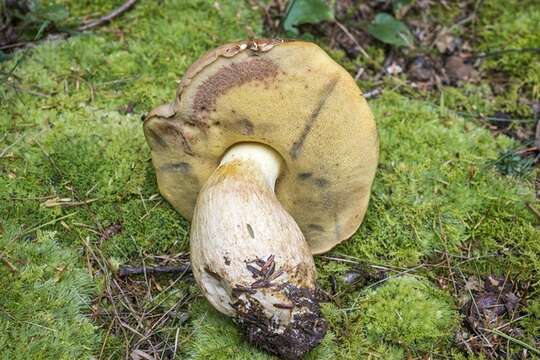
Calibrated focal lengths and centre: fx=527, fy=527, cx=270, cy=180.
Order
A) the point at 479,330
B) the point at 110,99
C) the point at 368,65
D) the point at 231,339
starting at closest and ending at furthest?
the point at 231,339 → the point at 479,330 → the point at 110,99 → the point at 368,65

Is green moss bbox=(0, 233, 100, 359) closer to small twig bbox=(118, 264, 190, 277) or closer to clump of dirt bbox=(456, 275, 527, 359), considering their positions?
small twig bbox=(118, 264, 190, 277)

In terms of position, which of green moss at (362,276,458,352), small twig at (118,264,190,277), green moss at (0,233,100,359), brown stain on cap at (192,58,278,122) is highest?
brown stain on cap at (192,58,278,122)

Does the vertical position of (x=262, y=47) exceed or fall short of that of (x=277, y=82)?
it exceeds it

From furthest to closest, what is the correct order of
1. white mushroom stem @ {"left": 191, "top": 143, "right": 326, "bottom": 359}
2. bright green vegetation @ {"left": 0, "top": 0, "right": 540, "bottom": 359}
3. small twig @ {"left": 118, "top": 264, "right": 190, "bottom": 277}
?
small twig @ {"left": 118, "top": 264, "right": 190, "bottom": 277}, bright green vegetation @ {"left": 0, "top": 0, "right": 540, "bottom": 359}, white mushroom stem @ {"left": 191, "top": 143, "right": 326, "bottom": 359}

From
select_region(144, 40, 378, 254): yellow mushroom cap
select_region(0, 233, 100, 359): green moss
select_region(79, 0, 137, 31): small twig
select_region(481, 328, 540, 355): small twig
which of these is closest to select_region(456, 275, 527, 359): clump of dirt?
select_region(481, 328, 540, 355): small twig

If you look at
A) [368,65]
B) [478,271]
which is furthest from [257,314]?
[368,65]

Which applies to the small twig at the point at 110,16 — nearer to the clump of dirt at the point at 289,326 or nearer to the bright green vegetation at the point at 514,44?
the clump of dirt at the point at 289,326

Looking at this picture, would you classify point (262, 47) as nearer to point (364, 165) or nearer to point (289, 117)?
point (289, 117)

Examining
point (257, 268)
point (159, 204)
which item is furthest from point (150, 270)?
point (257, 268)
